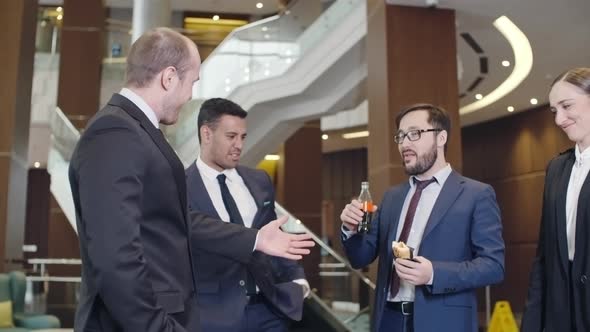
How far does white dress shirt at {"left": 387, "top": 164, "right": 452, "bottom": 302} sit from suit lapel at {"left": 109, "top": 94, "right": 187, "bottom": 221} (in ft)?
3.22

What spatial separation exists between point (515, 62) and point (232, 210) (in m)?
7.07

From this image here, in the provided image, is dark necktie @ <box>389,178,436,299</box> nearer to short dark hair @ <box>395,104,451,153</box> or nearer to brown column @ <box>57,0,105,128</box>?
short dark hair @ <box>395,104,451,153</box>

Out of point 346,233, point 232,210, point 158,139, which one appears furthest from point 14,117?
point 158,139

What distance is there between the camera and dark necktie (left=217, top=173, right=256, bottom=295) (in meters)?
2.52

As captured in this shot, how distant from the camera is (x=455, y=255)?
2.20 meters

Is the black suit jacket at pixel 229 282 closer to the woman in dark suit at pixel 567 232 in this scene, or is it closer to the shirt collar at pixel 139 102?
the shirt collar at pixel 139 102

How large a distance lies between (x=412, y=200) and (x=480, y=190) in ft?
0.85

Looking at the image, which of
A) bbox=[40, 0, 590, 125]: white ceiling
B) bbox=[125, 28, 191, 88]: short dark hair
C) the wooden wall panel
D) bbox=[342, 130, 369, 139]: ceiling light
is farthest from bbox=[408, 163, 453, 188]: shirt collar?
bbox=[342, 130, 369, 139]: ceiling light

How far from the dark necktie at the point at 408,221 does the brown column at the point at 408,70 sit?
314cm

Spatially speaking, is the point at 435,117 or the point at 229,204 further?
the point at 229,204

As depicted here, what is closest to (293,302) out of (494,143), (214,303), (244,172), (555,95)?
(214,303)

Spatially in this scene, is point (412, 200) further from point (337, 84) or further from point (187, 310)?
point (337, 84)

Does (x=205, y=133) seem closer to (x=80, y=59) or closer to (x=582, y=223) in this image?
(x=582, y=223)

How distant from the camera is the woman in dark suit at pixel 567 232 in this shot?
1.96m
